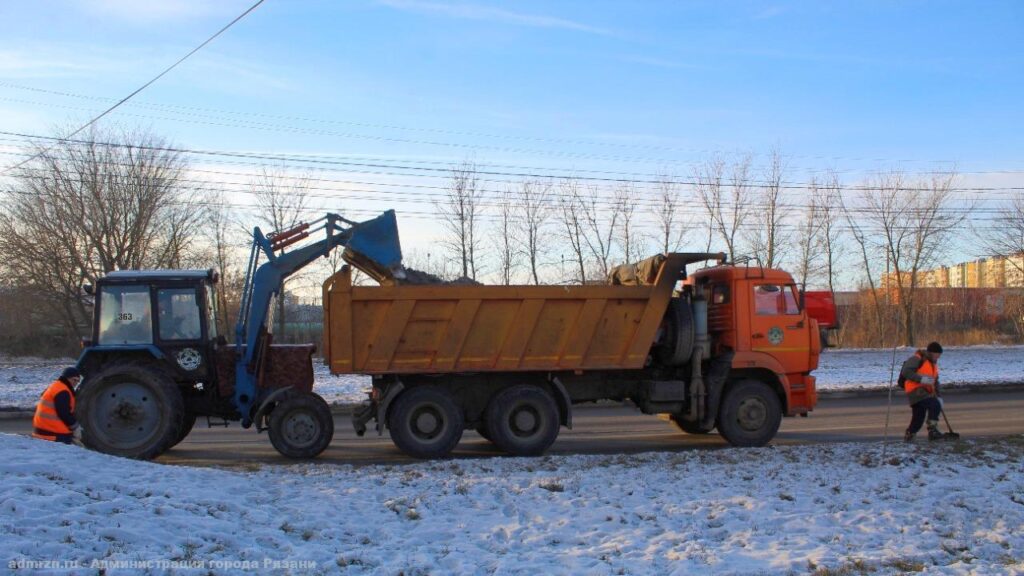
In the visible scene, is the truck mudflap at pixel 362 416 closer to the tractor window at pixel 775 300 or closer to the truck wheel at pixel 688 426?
the truck wheel at pixel 688 426

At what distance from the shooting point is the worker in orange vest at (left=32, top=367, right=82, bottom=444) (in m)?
10.5

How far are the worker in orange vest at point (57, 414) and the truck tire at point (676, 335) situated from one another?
857 cm

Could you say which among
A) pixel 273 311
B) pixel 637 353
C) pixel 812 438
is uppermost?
pixel 273 311

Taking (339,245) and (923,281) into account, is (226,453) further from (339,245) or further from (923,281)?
(923,281)

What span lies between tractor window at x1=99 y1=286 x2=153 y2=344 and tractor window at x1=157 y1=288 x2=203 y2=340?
0.70 ft

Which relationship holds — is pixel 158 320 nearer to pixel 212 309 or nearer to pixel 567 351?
pixel 212 309

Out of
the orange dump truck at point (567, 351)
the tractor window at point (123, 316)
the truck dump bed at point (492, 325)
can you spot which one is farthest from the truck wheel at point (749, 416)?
the tractor window at point (123, 316)

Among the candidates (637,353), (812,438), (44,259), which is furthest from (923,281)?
(44,259)

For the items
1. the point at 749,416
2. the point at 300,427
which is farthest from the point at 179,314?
the point at 749,416

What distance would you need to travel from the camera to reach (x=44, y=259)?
34281 mm

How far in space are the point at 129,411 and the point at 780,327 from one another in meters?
9.69

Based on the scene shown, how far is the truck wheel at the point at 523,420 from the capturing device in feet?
37.1

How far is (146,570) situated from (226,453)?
24.1ft

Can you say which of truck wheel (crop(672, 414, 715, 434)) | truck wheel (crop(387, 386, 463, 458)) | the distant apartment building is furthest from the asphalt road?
the distant apartment building
